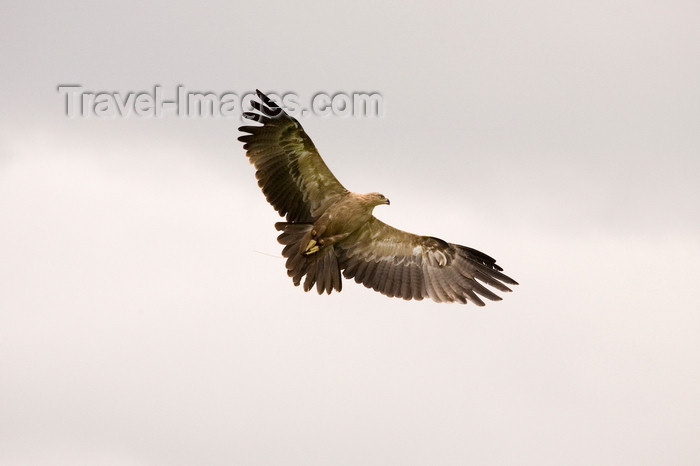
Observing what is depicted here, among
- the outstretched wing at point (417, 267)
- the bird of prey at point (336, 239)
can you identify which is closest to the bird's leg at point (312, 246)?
the bird of prey at point (336, 239)

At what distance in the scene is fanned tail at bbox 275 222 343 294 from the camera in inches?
1192

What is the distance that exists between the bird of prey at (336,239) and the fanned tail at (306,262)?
19 mm

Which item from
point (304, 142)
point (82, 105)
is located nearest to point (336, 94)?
point (304, 142)

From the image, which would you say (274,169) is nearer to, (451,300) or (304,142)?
(304,142)

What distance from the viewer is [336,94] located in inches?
1316

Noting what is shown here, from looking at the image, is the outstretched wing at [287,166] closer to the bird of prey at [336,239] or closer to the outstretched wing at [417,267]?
the bird of prey at [336,239]

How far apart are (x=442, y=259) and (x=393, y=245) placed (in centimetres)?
103

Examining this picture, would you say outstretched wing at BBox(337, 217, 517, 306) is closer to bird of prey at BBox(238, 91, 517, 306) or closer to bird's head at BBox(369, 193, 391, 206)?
bird of prey at BBox(238, 91, 517, 306)

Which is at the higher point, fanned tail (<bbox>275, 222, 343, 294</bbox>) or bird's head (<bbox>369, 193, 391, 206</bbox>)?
bird's head (<bbox>369, 193, 391, 206</bbox>)

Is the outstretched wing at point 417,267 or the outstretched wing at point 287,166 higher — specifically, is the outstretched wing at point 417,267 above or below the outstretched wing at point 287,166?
below

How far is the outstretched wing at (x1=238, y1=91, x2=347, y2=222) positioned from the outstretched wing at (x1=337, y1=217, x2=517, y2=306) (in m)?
1.16

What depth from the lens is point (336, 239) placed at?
3069 centimetres

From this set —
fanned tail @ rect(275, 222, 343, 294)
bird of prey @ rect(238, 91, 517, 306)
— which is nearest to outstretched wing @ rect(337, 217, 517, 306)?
bird of prey @ rect(238, 91, 517, 306)

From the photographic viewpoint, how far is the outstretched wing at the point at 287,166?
3028 centimetres
